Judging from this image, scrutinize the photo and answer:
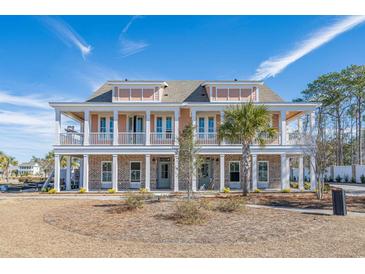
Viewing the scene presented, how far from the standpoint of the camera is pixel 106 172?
2548 centimetres

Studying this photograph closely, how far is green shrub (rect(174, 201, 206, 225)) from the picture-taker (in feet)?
36.2

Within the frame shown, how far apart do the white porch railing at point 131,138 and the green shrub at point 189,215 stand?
13.0 m

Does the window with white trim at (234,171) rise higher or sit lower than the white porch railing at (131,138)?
lower

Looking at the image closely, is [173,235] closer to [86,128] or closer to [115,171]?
[115,171]

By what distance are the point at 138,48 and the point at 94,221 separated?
1072cm

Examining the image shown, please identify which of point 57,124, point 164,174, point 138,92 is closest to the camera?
point 57,124

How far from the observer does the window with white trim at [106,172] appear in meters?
25.4

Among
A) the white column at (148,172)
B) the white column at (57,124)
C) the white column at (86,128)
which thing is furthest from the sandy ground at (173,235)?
the white column at (57,124)

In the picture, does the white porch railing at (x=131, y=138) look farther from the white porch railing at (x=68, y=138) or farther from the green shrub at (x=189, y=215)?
the green shrub at (x=189, y=215)

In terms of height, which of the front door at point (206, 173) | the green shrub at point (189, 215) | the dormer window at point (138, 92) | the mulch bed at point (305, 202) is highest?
the dormer window at point (138, 92)

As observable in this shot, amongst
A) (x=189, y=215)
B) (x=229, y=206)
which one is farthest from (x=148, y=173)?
(x=189, y=215)

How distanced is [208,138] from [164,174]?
4713 mm

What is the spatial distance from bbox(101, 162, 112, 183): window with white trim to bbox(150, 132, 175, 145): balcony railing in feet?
13.1

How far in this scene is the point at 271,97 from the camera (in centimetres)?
2627
